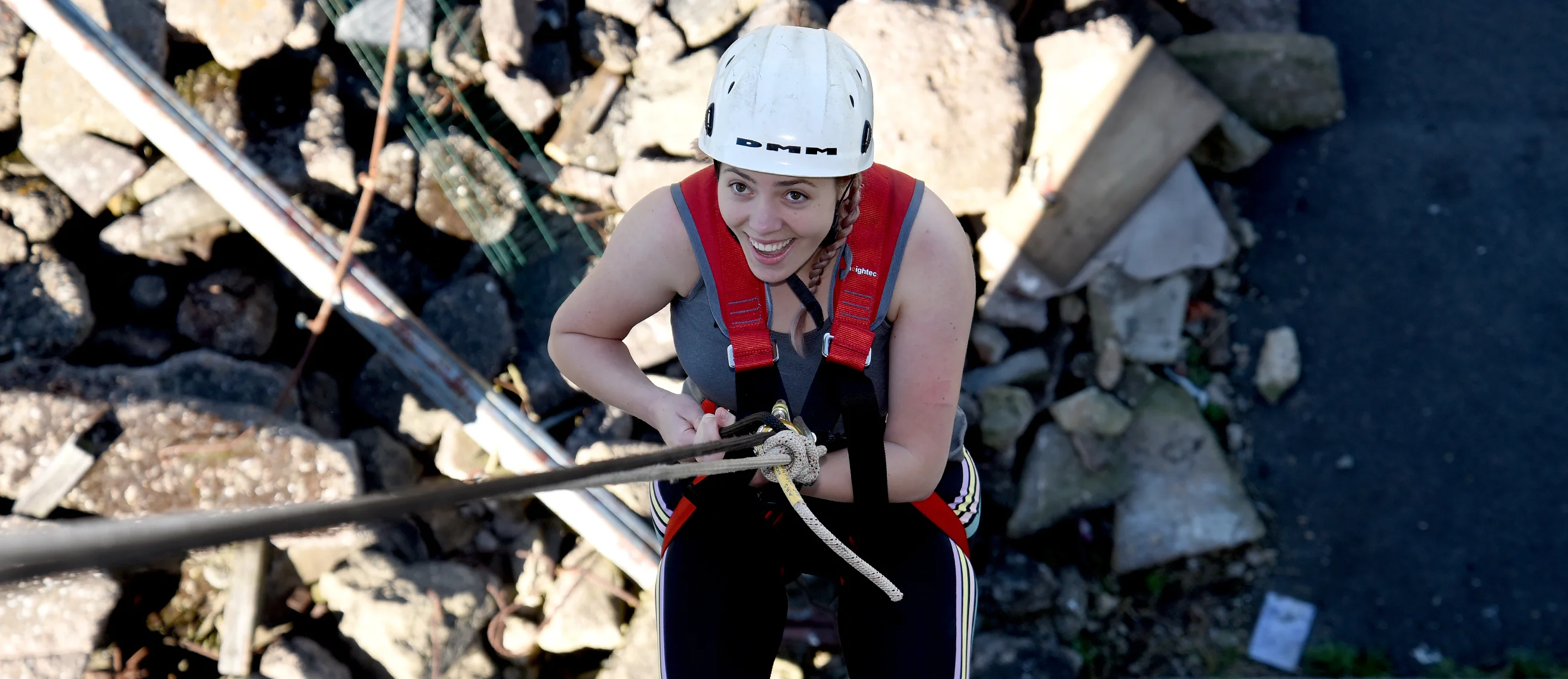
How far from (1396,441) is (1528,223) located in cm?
111

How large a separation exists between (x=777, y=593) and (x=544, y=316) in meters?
2.34

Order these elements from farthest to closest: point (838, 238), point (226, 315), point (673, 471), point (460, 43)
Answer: point (460, 43), point (226, 315), point (838, 238), point (673, 471)

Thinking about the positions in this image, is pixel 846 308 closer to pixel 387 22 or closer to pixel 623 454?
pixel 623 454

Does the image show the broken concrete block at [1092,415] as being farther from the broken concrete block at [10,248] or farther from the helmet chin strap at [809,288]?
the broken concrete block at [10,248]

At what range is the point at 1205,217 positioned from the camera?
159 inches

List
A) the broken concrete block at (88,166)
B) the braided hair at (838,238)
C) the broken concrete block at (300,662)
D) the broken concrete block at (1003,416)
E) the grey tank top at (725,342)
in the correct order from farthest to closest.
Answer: the broken concrete block at (88,166), the broken concrete block at (1003,416), the broken concrete block at (300,662), the grey tank top at (725,342), the braided hair at (838,238)

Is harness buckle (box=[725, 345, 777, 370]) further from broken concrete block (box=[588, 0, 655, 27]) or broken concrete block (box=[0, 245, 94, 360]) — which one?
broken concrete block (box=[0, 245, 94, 360])

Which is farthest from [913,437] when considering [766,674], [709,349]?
Result: [766,674]

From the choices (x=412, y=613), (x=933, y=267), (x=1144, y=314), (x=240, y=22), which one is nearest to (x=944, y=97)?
(x=1144, y=314)

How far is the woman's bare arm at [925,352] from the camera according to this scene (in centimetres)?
203

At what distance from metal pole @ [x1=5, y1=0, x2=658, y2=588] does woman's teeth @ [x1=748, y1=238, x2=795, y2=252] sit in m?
2.14

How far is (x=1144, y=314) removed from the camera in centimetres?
405

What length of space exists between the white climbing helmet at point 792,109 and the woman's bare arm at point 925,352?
Answer: 0.25 m

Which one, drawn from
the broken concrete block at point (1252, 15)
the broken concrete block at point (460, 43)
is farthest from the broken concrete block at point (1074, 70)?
the broken concrete block at point (460, 43)
